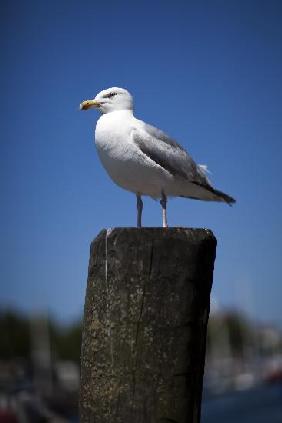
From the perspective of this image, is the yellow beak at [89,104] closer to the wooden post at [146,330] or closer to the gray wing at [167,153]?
the gray wing at [167,153]

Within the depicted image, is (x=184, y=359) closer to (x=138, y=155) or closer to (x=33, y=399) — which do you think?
(x=138, y=155)

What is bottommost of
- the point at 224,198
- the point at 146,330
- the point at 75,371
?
the point at 75,371

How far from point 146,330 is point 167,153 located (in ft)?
5.83

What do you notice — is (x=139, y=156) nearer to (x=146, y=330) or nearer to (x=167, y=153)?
(x=167, y=153)

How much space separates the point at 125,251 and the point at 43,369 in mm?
49650

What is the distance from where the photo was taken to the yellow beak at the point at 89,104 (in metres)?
4.65

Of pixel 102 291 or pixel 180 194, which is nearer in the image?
pixel 102 291

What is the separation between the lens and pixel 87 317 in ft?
10.5

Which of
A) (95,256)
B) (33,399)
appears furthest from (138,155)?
(33,399)

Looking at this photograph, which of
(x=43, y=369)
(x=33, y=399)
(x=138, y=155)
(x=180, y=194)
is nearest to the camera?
(x=138, y=155)

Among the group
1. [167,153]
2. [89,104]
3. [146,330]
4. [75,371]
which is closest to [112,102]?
[89,104]

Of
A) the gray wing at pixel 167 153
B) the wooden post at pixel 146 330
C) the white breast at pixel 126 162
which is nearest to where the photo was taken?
the wooden post at pixel 146 330

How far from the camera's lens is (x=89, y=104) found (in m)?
4.65

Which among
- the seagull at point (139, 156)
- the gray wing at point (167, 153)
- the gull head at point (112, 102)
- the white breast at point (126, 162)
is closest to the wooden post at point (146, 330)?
the seagull at point (139, 156)
